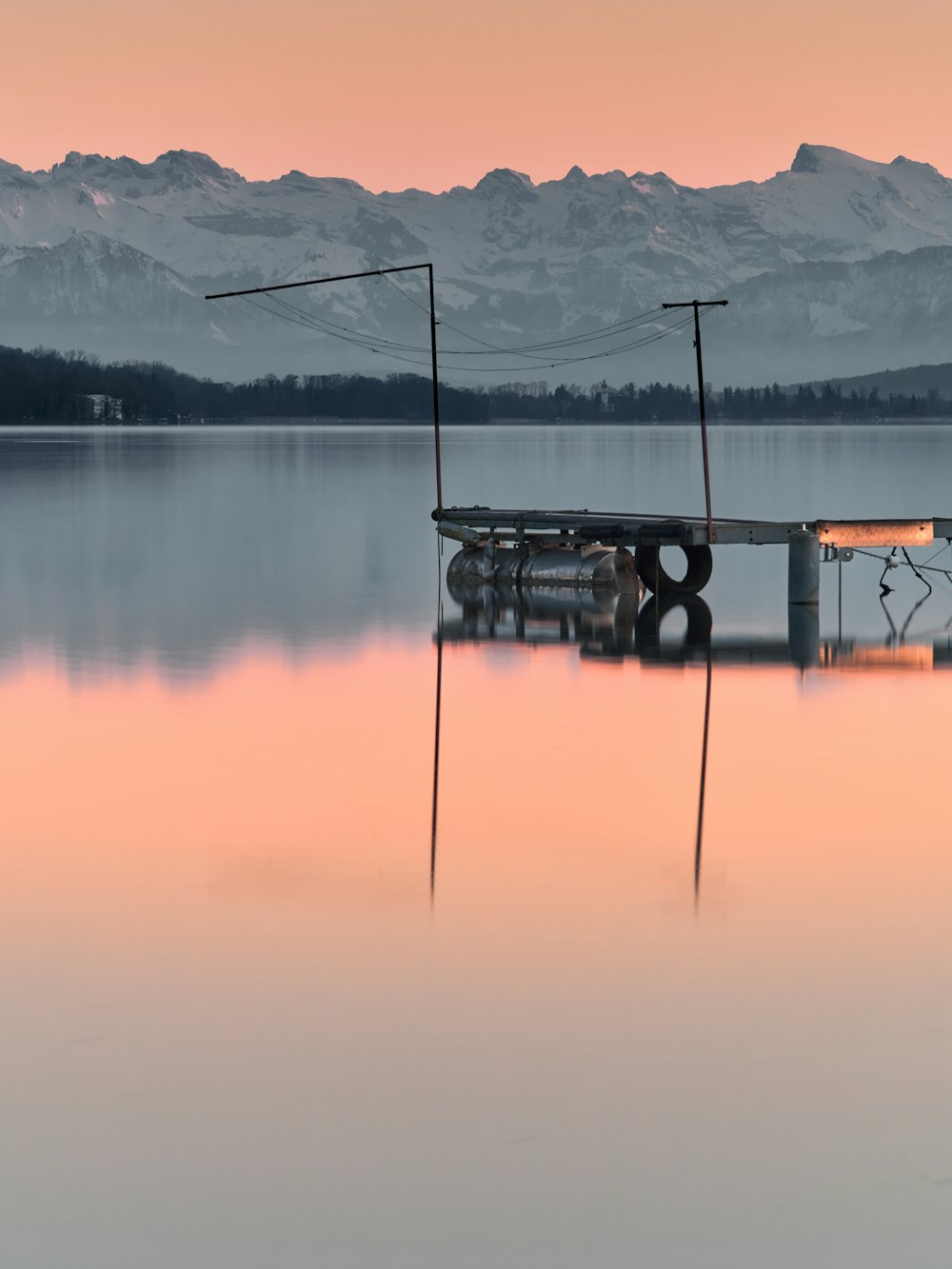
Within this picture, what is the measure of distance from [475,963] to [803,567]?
28.9 meters

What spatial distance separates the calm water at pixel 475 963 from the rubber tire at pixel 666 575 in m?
12.8

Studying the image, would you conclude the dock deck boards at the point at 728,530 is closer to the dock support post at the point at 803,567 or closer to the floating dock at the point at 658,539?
the floating dock at the point at 658,539

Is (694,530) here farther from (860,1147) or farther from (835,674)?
(860,1147)

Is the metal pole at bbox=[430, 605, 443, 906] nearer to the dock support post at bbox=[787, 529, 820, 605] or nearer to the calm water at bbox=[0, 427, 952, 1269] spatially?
the calm water at bbox=[0, 427, 952, 1269]

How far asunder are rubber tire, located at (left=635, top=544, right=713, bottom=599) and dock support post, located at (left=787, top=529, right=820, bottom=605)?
3381mm

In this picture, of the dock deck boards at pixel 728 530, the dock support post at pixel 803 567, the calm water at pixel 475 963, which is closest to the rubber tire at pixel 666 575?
the dock deck boards at pixel 728 530

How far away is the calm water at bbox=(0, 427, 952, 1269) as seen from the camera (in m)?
9.37

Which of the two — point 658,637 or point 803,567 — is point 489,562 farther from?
point 658,637

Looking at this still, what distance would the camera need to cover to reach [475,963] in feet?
43.4

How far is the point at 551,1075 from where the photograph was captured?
434 inches

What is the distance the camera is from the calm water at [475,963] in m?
9.37

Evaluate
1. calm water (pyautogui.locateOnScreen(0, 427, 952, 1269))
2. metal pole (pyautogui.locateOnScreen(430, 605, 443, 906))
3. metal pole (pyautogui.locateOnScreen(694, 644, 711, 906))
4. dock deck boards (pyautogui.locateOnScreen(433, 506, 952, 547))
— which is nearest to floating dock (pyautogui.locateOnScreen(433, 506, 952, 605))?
dock deck boards (pyautogui.locateOnScreen(433, 506, 952, 547))

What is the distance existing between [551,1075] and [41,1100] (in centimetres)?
292

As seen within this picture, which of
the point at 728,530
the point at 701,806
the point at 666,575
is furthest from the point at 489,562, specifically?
the point at 701,806
